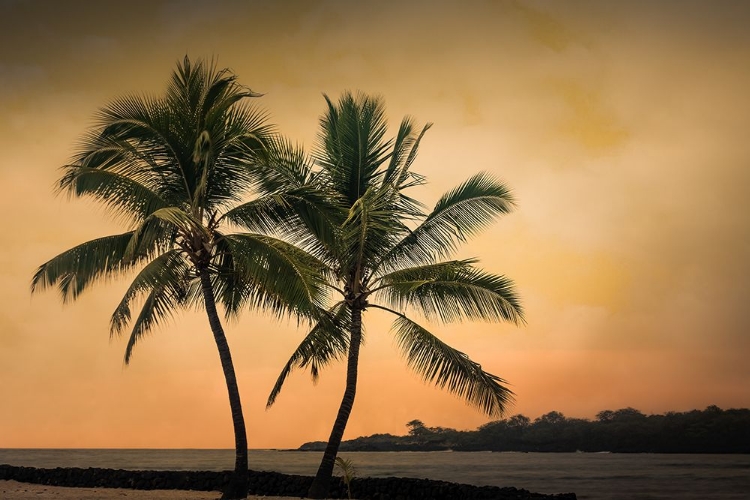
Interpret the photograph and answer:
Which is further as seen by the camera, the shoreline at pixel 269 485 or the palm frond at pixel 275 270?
the shoreline at pixel 269 485

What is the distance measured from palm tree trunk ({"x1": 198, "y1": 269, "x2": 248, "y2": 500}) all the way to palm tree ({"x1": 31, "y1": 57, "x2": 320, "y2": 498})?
0.7 inches

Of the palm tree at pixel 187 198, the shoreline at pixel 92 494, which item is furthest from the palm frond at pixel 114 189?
the shoreline at pixel 92 494

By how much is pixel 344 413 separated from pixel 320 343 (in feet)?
5.38

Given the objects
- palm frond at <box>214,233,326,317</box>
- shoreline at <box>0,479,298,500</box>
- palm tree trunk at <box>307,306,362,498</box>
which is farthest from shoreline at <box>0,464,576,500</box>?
palm frond at <box>214,233,326,317</box>

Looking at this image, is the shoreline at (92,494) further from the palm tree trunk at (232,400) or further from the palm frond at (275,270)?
the palm frond at (275,270)

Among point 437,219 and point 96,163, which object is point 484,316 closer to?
point 437,219

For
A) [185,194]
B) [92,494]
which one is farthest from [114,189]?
[92,494]

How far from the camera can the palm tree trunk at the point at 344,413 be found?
17.3 m

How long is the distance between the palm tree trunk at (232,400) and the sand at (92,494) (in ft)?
3.01

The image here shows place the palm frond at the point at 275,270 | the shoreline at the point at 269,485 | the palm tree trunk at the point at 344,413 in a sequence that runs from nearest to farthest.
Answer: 1. the palm frond at the point at 275,270
2. the shoreline at the point at 269,485
3. the palm tree trunk at the point at 344,413

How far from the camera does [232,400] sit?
16.6 m

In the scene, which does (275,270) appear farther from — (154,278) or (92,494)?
(92,494)

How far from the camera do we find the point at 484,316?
17.7 m

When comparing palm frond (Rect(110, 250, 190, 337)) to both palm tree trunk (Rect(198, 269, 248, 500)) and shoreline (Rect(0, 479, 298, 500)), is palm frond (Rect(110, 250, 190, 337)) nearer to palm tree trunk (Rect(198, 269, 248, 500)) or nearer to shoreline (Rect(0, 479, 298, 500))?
palm tree trunk (Rect(198, 269, 248, 500))
